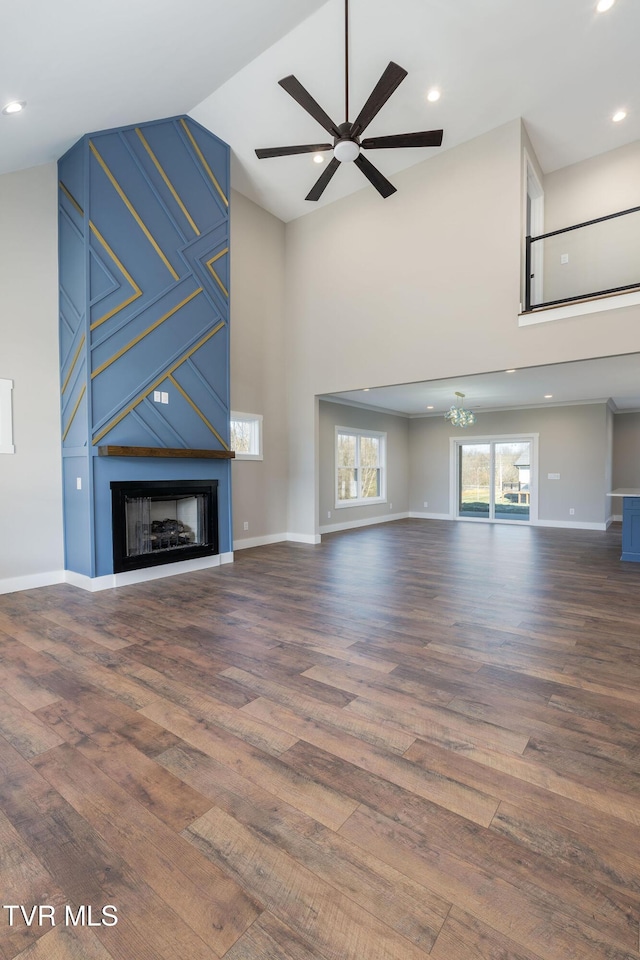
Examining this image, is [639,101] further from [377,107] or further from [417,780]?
[417,780]

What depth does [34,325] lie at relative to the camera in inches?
187

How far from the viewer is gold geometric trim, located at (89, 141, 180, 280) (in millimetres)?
4676

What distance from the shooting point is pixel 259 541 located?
23.6 feet

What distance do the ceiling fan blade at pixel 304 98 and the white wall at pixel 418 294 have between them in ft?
8.07

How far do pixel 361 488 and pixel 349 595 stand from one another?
5358mm

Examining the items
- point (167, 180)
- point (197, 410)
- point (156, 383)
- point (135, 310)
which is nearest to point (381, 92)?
point (167, 180)

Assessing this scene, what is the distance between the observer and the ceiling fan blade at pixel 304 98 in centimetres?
351

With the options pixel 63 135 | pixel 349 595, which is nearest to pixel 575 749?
pixel 349 595

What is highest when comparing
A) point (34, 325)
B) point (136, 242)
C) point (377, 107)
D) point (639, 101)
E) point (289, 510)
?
point (639, 101)

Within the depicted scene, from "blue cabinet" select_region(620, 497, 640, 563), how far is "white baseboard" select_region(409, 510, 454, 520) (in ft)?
15.7

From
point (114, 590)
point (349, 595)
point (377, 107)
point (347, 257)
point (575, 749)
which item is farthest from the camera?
point (347, 257)

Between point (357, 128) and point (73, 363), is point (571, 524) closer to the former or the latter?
point (357, 128)

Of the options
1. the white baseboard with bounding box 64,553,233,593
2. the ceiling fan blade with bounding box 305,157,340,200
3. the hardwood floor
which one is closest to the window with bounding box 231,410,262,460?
the white baseboard with bounding box 64,553,233,593

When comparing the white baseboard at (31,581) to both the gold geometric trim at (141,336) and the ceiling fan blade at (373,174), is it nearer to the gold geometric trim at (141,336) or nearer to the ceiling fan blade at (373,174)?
the gold geometric trim at (141,336)
